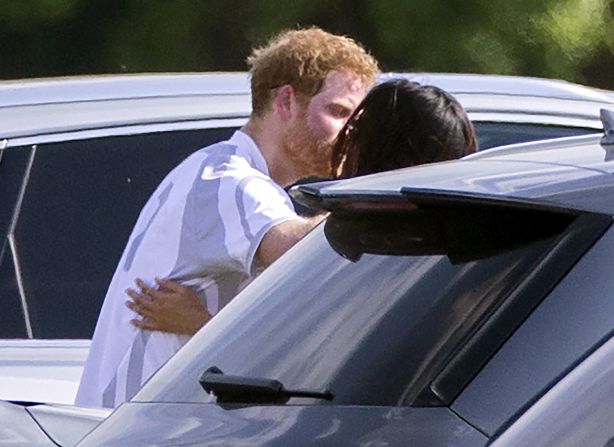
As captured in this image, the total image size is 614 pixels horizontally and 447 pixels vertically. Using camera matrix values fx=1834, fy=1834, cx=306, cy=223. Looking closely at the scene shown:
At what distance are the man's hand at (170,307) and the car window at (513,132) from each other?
1.41 m

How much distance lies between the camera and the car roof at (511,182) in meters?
2.57

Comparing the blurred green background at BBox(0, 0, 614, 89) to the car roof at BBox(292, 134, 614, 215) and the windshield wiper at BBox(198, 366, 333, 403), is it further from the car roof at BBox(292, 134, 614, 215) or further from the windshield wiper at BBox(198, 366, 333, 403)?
the windshield wiper at BBox(198, 366, 333, 403)

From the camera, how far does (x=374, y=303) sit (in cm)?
267

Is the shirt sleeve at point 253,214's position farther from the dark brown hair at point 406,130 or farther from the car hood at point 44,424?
the car hood at point 44,424

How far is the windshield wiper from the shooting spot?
266cm

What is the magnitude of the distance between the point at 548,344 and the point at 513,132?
2.92 meters

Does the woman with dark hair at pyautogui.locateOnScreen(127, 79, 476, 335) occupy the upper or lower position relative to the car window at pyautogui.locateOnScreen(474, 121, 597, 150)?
upper

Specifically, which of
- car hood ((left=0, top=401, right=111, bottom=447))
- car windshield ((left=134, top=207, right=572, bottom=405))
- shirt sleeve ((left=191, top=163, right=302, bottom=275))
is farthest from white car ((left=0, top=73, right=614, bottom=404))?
car windshield ((left=134, top=207, right=572, bottom=405))

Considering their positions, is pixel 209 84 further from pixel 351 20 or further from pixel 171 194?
pixel 351 20

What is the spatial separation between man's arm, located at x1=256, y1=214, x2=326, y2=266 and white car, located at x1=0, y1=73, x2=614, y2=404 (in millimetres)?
989

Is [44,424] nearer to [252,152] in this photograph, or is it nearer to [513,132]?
[252,152]

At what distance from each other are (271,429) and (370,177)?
0.52 metres

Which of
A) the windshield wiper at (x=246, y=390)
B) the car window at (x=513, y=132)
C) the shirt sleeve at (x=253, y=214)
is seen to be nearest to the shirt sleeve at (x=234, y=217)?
the shirt sleeve at (x=253, y=214)

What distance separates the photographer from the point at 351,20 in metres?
8.41
